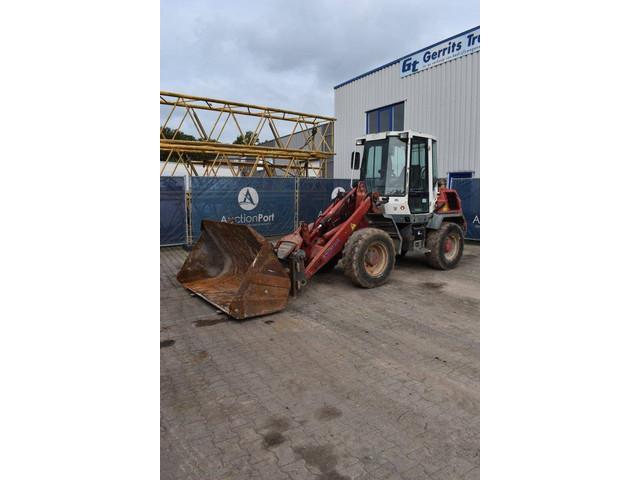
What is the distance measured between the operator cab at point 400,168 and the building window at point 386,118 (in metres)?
8.99

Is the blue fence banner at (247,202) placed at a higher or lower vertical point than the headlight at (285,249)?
higher

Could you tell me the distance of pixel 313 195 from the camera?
49.6ft

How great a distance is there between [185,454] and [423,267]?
23.6 feet

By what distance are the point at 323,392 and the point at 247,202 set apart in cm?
1031

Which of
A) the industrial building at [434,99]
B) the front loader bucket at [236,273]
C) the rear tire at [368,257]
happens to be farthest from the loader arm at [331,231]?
the industrial building at [434,99]

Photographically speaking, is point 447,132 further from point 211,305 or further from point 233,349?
point 233,349

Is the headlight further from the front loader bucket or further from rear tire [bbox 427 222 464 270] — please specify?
rear tire [bbox 427 222 464 270]

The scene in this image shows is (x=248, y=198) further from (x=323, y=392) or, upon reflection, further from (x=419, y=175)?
(x=323, y=392)

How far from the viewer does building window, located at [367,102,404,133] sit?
55.3 feet

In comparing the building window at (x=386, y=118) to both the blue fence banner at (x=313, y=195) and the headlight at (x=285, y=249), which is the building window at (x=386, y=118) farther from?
the headlight at (x=285, y=249)

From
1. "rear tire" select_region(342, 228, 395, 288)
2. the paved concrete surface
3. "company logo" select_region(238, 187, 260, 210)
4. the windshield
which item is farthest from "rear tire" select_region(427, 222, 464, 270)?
"company logo" select_region(238, 187, 260, 210)

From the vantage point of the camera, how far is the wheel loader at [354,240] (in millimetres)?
5625

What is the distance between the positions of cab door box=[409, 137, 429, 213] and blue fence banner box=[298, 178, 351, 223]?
22.4ft

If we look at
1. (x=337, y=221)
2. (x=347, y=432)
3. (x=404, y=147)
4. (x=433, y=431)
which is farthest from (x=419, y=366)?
(x=404, y=147)
